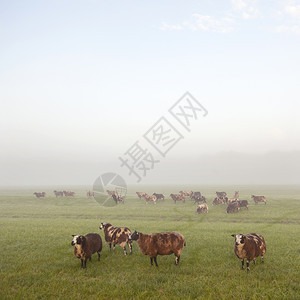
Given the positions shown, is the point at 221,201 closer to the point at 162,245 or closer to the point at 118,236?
the point at 118,236

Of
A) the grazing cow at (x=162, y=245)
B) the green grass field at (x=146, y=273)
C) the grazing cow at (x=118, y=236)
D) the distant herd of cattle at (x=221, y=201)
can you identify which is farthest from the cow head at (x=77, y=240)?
the distant herd of cattle at (x=221, y=201)

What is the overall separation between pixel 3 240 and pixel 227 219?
24.9 metres

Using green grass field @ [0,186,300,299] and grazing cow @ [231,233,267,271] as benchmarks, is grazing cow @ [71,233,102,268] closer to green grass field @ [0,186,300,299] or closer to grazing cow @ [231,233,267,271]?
green grass field @ [0,186,300,299]

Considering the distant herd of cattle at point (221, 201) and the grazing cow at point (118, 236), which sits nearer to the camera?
the grazing cow at point (118, 236)

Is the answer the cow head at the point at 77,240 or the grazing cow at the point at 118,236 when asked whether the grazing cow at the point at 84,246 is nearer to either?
the cow head at the point at 77,240

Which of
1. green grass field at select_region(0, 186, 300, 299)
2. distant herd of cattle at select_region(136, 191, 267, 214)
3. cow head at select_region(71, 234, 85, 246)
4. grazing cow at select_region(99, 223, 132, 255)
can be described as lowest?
distant herd of cattle at select_region(136, 191, 267, 214)

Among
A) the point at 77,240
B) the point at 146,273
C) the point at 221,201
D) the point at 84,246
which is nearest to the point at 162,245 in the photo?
the point at 146,273

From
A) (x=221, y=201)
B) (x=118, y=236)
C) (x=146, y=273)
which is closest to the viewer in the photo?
(x=146, y=273)

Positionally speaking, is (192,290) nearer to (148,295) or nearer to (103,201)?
(148,295)

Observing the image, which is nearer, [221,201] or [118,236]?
[118,236]

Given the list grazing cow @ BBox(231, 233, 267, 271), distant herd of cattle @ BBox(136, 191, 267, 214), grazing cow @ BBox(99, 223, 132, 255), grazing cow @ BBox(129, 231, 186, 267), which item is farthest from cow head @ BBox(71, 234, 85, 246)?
distant herd of cattle @ BBox(136, 191, 267, 214)

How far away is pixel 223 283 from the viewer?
8.90 metres

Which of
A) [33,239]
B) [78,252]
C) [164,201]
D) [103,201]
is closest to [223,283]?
[78,252]

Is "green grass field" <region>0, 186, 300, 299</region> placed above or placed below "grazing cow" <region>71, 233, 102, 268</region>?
below
